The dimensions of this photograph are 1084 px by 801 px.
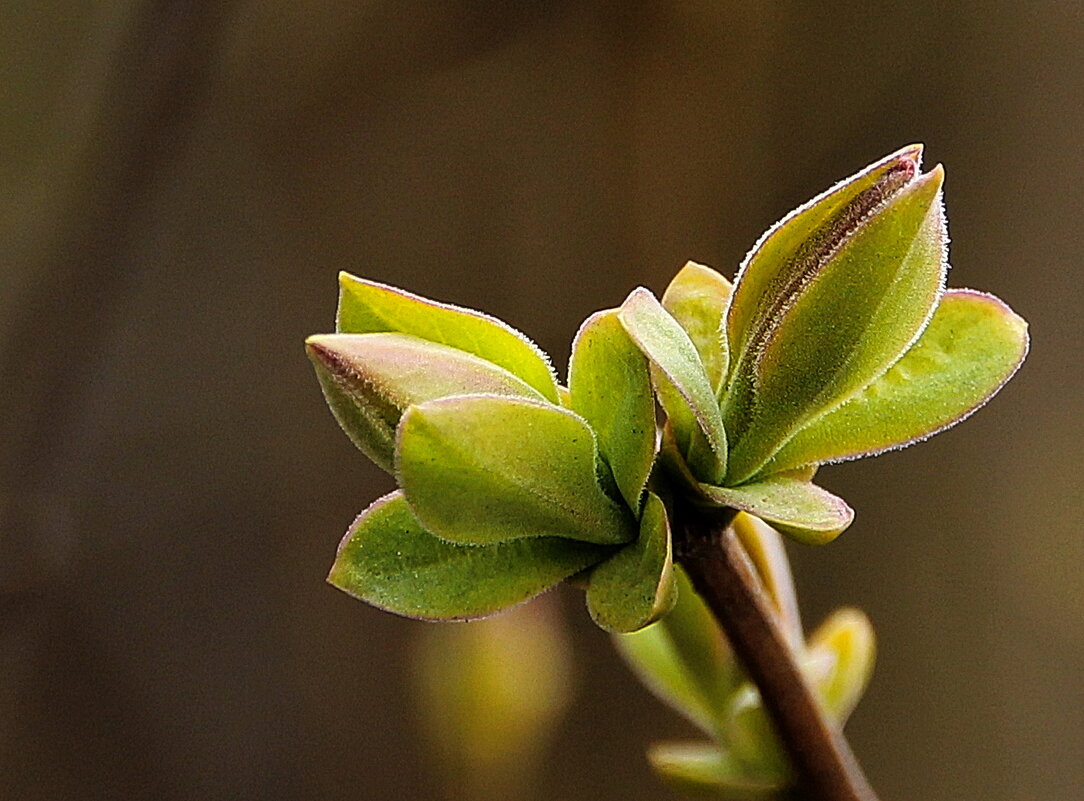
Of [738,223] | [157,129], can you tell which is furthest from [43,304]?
[738,223]

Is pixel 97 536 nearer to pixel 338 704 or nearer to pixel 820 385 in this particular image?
pixel 338 704

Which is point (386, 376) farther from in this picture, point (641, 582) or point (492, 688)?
point (492, 688)

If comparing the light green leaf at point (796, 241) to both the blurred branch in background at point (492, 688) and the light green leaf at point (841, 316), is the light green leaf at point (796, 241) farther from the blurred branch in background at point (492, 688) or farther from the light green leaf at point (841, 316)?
the blurred branch in background at point (492, 688)

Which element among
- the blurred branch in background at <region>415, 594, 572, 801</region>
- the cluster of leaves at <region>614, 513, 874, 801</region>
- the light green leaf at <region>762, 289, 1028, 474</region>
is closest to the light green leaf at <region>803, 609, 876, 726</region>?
the cluster of leaves at <region>614, 513, 874, 801</region>

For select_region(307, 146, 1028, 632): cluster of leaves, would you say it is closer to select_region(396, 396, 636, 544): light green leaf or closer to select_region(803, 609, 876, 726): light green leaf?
select_region(396, 396, 636, 544): light green leaf

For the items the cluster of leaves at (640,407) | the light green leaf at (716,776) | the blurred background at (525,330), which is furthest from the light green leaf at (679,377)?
the blurred background at (525,330)

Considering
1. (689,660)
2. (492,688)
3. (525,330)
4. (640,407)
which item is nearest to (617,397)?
(640,407)
